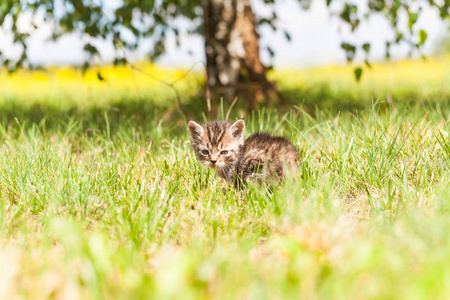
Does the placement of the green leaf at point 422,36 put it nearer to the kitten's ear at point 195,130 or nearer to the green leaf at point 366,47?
the green leaf at point 366,47

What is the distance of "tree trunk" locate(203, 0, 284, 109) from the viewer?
596 centimetres

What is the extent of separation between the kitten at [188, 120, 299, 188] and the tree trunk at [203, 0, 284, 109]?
2.46 m

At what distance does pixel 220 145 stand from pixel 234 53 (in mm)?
2856

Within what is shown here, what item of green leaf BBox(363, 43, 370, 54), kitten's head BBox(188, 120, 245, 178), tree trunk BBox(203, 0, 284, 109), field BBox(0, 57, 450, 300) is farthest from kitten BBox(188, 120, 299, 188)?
tree trunk BBox(203, 0, 284, 109)

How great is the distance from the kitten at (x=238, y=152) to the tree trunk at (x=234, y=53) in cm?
246

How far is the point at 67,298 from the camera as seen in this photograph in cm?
164

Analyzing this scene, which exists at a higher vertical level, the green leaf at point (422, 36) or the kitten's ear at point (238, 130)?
the green leaf at point (422, 36)

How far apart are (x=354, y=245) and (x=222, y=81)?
4.41m

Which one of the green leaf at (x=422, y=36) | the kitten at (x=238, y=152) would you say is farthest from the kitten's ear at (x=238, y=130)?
the green leaf at (x=422, y=36)

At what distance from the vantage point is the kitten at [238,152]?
3.22 meters

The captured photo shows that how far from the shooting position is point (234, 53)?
5988mm

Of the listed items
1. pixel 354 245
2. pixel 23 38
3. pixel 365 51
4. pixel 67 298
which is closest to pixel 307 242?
pixel 354 245

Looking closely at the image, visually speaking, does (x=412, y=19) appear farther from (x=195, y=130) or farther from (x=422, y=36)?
(x=195, y=130)

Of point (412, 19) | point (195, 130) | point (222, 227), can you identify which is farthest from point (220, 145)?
point (412, 19)
